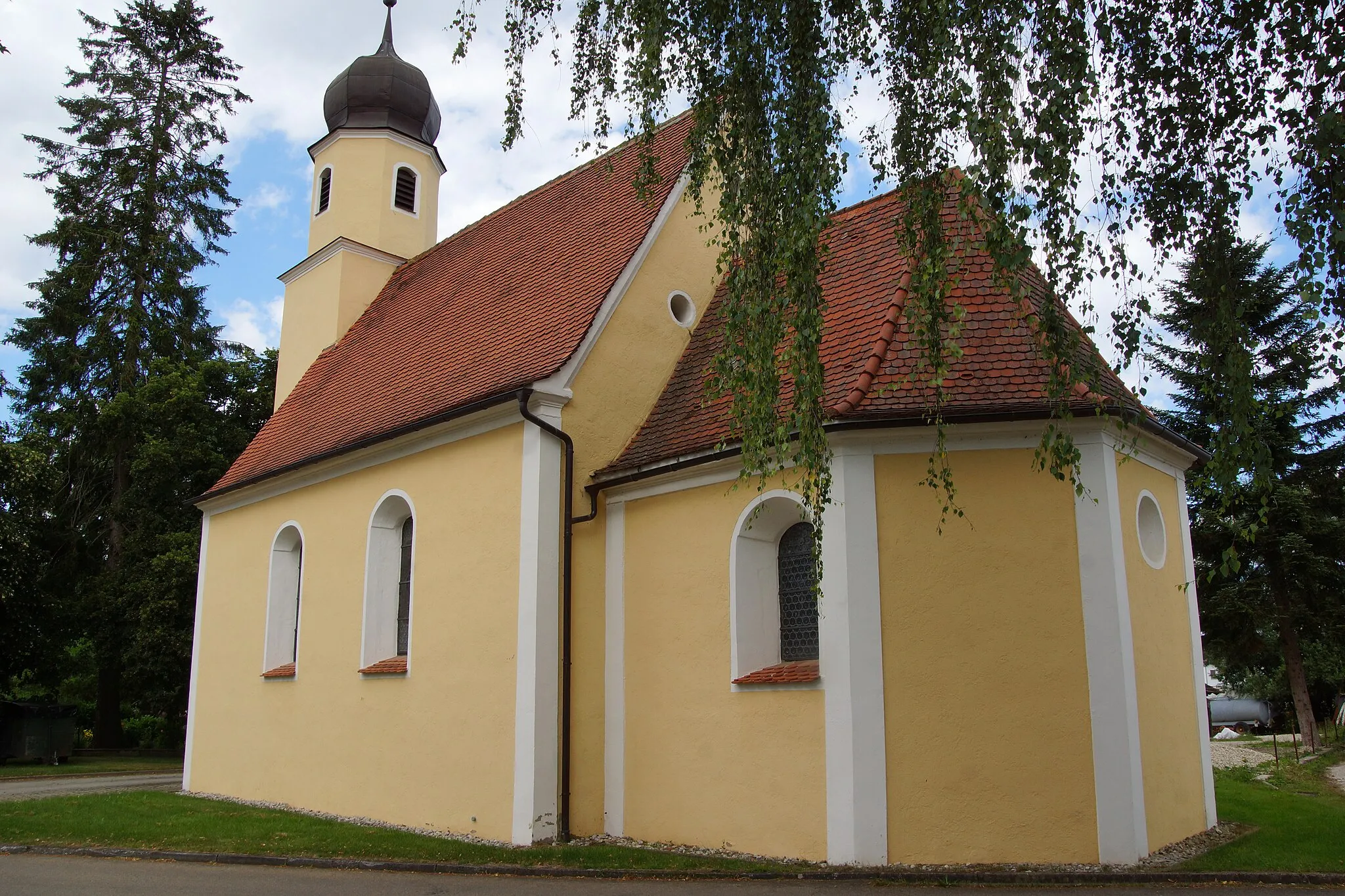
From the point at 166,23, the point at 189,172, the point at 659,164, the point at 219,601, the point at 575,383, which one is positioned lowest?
the point at 219,601

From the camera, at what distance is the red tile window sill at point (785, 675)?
8.98 metres

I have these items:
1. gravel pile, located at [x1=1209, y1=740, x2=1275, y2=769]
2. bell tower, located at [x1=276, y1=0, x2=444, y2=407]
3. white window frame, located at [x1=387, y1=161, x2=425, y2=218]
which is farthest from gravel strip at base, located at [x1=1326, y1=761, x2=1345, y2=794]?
white window frame, located at [x1=387, y1=161, x2=425, y2=218]

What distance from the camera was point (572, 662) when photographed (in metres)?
10.4

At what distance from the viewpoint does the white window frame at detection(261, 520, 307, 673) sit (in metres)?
14.9

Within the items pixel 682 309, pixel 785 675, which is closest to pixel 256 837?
pixel 785 675

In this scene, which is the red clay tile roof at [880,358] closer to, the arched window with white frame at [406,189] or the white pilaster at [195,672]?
the arched window with white frame at [406,189]

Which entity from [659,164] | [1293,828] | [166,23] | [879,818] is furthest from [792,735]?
[166,23]

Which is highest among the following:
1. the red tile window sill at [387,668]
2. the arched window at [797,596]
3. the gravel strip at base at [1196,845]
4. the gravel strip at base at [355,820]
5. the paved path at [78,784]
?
the arched window at [797,596]

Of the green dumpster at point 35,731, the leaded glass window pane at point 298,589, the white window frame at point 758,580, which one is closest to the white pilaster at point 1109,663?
the white window frame at point 758,580

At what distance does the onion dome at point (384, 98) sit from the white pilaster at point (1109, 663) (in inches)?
585

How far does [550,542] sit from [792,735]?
311 centimetres

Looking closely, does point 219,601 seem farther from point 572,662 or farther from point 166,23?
point 166,23

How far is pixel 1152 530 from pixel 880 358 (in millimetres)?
3256

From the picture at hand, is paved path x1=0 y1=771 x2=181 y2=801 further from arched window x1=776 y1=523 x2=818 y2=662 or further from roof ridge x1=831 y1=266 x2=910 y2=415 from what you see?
roof ridge x1=831 y1=266 x2=910 y2=415
